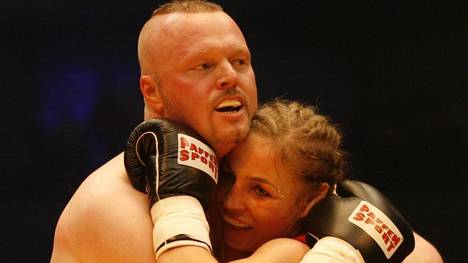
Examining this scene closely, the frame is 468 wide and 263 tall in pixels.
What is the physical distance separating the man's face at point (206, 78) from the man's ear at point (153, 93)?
17 millimetres

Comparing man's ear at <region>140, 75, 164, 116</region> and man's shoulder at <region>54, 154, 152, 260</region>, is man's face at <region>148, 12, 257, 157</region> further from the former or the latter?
man's shoulder at <region>54, 154, 152, 260</region>

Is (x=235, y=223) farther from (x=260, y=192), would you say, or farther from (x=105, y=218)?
(x=105, y=218)

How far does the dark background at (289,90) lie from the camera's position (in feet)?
9.87

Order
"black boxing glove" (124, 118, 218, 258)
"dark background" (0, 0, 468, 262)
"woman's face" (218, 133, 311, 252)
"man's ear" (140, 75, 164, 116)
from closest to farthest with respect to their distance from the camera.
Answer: "black boxing glove" (124, 118, 218, 258) < "woman's face" (218, 133, 311, 252) < "man's ear" (140, 75, 164, 116) < "dark background" (0, 0, 468, 262)

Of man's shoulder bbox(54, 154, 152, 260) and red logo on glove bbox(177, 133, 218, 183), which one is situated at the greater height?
red logo on glove bbox(177, 133, 218, 183)

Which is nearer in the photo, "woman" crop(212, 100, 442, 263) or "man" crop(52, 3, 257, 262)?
"man" crop(52, 3, 257, 262)

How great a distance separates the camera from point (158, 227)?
166cm

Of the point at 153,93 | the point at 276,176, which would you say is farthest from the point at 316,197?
the point at 153,93

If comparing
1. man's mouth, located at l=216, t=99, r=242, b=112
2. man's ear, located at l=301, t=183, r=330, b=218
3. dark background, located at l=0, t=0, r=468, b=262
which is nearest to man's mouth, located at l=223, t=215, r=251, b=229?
man's ear, located at l=301, t=183, r=330, b=218

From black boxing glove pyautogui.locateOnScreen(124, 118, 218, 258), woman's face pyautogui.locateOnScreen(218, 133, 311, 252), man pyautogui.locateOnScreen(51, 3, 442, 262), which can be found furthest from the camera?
woman's face pyautogui.locateOnScreen(218, 133, 311, 252)

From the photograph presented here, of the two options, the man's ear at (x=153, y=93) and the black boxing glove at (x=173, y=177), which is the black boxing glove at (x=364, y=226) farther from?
the man's ear at (x=153, y=93)

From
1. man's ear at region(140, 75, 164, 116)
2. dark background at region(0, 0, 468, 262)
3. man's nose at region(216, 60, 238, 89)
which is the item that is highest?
man's nose at region(216, 60, 238, 89)

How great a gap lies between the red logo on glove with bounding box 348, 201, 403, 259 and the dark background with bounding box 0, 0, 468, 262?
122 centimetres

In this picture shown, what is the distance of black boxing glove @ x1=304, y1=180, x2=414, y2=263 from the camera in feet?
5.74
